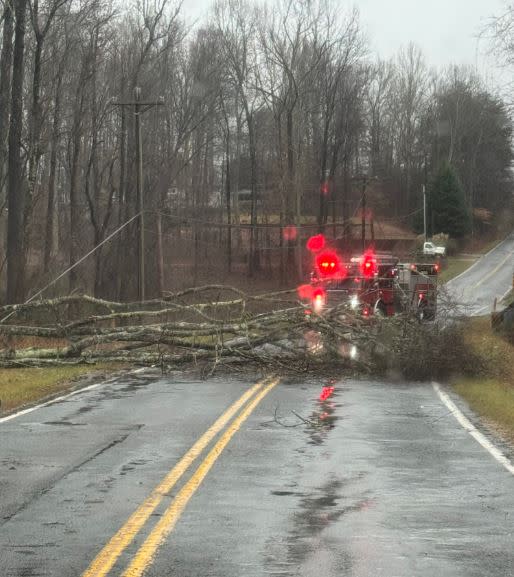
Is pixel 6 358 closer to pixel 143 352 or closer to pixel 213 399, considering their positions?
pixel 143 352

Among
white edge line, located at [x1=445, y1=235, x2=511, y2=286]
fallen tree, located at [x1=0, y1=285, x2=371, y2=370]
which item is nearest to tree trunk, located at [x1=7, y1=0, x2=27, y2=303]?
fallen tree, located at [x1=0, y1=285, x2=371, y2=370]

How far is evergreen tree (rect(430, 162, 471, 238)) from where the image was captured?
296 feet

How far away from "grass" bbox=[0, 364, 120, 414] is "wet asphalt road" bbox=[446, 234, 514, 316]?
3117cm

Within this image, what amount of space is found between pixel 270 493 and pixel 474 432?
5.20m

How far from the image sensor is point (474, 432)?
12.9 m

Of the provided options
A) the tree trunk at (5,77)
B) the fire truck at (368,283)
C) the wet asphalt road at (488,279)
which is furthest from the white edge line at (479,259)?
the tree trunk at (5,77)

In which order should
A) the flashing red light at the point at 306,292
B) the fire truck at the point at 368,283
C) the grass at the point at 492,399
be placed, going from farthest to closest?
the flashing red light at the point at 306,292 < the fire truck at the point at 368,283 < the grass at the point at 492,399

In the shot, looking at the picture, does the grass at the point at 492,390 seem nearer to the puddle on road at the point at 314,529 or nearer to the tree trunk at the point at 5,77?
the puddle on road at the point at 314,529

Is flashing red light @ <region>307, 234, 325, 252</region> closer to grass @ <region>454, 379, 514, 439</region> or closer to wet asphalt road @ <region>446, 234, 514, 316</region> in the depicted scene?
wet asphalt road @ <region>446, 234, 514, 316</region>

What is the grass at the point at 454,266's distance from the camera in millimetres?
73312

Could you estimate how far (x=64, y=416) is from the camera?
13.8 metres

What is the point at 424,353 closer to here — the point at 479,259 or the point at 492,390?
the point at 492,390

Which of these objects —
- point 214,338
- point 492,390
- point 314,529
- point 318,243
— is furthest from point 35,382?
point 318,243

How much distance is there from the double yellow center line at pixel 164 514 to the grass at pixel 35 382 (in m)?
4.35
